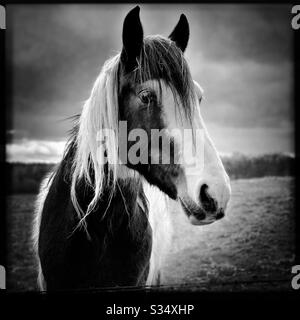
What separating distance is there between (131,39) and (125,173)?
70 cm

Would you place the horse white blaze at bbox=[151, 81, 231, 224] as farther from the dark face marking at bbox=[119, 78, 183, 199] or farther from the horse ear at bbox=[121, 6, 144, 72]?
the horse ear at bbox=[121, 6, 144, 72]

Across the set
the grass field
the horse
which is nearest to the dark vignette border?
the grass field

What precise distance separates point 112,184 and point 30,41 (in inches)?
75.2

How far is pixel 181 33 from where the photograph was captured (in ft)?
6.53

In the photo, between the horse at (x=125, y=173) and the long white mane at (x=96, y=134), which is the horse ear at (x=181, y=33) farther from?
the long white mane at (x=96, y=134)

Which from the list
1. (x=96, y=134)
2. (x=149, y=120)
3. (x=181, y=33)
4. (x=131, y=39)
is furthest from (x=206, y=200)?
(x=181, y=33)

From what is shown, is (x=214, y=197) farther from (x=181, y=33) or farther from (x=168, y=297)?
(x=168, y=297)

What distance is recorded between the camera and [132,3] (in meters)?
2.82

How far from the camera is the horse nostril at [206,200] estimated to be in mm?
1478

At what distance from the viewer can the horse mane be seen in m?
1.66

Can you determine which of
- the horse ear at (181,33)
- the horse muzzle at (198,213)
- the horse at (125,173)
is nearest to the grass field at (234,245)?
the horse at (125,173)

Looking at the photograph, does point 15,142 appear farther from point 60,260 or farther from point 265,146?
point 265,146

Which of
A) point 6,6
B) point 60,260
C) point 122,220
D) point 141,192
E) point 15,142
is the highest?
point 6,6
